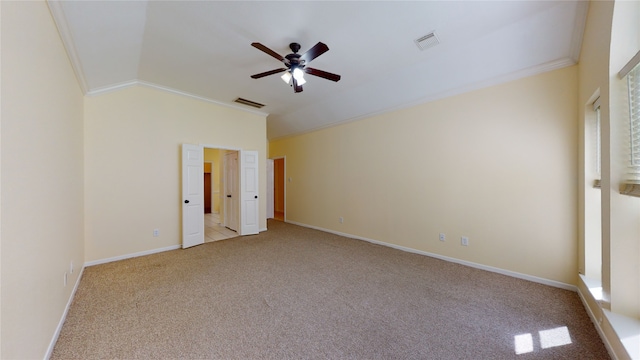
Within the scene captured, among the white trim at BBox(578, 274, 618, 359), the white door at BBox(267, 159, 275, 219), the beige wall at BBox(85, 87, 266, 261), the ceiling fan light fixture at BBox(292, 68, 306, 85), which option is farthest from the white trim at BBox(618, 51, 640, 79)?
the white door at BBox(267, 159, 275, 219)

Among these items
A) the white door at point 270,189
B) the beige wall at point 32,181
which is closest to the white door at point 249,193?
the white door at point 270,189

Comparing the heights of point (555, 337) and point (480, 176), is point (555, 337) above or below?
below

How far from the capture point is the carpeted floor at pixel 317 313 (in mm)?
1753

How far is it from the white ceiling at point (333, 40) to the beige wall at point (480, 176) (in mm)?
356

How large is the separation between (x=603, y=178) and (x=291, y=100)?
447 cm

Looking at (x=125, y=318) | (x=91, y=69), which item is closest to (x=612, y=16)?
(x=125, y=318)

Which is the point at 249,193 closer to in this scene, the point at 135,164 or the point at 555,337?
the point at 135,164

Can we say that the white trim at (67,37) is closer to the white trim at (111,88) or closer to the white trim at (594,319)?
the white trim at (111,88)

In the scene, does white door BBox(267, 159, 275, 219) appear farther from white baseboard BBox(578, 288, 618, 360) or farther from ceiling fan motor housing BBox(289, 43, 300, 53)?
white baseboard BBox(578, 288, 618, 360)

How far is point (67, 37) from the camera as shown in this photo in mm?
2258

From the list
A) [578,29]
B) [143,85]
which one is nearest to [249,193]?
[143,85]

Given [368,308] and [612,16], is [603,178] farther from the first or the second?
[368,308]

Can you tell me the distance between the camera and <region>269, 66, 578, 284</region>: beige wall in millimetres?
2734

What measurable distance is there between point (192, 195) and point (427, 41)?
15.0 ft
